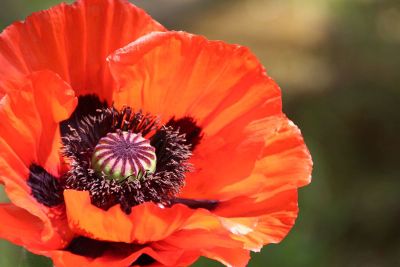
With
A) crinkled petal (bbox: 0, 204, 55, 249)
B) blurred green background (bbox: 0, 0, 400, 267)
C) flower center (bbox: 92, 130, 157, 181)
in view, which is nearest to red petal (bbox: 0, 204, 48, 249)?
crinkled petal (bbox: 0, 204, 55, 249)

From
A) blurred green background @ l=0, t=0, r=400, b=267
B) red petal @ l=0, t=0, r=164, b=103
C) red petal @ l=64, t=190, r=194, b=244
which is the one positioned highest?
red petal @ l=0, t=0, r=164, b=103

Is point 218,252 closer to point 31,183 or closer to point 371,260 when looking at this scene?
point 31,183

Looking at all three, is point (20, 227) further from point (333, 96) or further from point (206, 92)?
point (333, 96)

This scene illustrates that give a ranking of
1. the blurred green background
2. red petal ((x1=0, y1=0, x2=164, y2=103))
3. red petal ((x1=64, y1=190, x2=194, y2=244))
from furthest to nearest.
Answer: the blurred green background → red petal ((x1=0, y1=0, x2=164, y2=103)) → red petal ((x1=64, y1=190, x2=194, y2=244))

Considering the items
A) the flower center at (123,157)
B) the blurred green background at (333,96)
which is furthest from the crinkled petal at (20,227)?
the blurred green background at (333,96)

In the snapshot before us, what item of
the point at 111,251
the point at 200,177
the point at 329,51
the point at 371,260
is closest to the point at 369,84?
the point at 329,51

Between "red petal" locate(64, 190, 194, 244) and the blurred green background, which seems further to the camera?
the blurred green background

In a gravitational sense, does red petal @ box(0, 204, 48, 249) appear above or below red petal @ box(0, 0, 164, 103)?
below

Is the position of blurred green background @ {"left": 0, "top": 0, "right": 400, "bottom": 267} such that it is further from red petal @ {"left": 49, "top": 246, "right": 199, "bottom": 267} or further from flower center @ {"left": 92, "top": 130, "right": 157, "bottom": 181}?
red petal @ {"left": 49, "top": 246, "right": 199, "bottom": 267}
